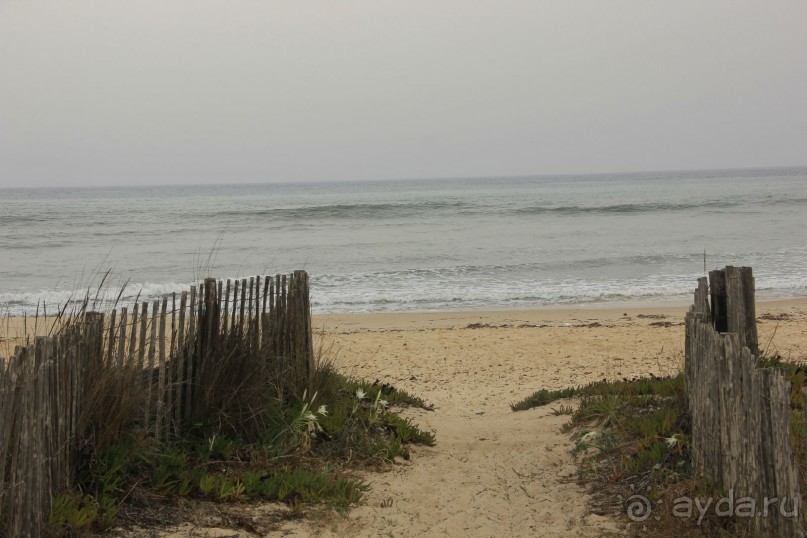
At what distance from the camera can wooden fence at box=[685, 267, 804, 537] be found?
3631 millimetres

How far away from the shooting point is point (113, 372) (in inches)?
199

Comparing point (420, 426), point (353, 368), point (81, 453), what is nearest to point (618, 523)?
point (420, 426)

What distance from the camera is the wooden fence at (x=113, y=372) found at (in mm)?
3990

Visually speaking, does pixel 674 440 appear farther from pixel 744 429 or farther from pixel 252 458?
pixel 252 458

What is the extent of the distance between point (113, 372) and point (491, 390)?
538cm

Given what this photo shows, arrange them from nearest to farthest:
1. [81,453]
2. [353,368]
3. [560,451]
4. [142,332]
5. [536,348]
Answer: [81,453] < [142,332] < [560,451] < [353,368] < [536,348]

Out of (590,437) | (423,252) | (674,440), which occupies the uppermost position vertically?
(674,440)

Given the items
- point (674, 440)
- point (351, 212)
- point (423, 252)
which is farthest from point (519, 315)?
point (351, 212)

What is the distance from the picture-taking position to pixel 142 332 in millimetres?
5371

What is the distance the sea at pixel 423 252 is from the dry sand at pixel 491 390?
259cm

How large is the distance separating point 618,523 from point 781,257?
21.6 m

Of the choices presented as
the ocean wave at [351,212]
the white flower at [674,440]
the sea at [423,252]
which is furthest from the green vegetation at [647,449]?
the ocean wave at [351,212]

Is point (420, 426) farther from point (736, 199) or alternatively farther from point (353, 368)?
point (736, 199)

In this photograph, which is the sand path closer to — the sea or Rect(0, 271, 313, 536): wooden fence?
Rect(0, 271, 313, 536): wooden fence
